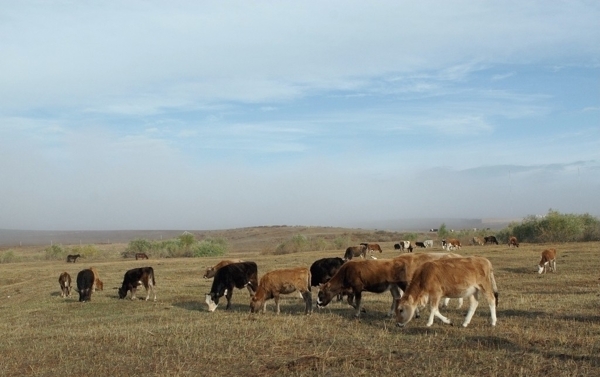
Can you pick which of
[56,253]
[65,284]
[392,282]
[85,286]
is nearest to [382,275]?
[392,282]

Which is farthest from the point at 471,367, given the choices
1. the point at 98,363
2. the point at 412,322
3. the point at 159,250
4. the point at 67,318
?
the point at 159,250

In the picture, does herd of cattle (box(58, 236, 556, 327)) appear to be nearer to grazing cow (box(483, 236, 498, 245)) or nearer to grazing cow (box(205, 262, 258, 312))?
grazing cow (box(205, 262, 258, 312))

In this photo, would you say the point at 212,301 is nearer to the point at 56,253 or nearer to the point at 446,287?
the point at 446,287

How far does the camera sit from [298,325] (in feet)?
46.0

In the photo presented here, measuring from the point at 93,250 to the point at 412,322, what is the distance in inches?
2286

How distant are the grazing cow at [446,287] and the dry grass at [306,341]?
393 mm

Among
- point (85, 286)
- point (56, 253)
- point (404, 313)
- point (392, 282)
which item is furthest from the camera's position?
point (56, 253)

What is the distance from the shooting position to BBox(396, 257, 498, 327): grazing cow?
43.4ft

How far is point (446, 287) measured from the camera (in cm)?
1328

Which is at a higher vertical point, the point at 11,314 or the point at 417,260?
the point at 417,260

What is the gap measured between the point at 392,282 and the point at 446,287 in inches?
95.4

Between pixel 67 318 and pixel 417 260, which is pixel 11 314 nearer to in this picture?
pixel 67 318

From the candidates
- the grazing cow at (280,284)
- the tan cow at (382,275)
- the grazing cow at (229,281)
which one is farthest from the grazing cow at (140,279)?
the tan cow at (382,275)

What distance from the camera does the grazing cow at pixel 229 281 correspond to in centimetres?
1883
